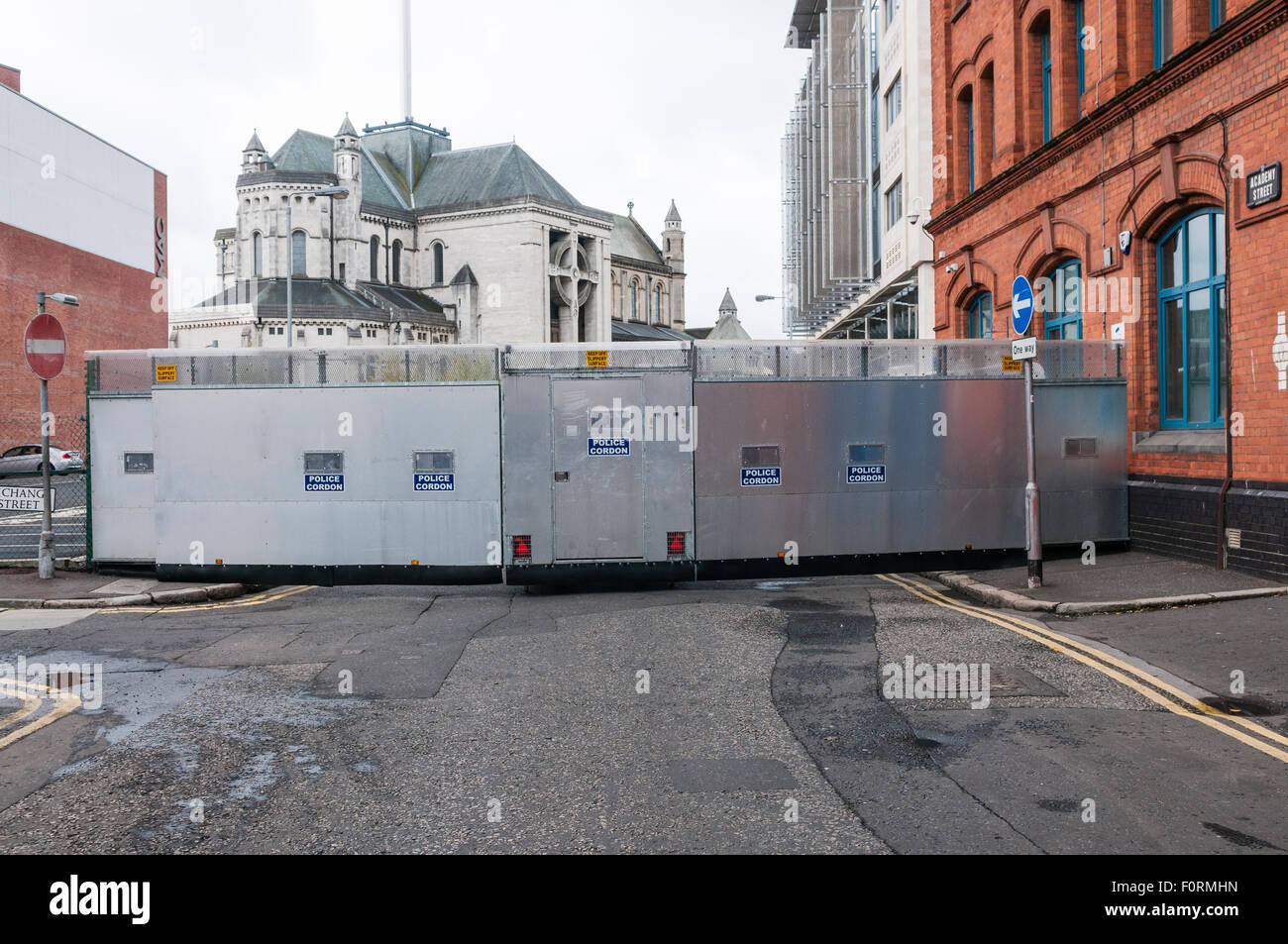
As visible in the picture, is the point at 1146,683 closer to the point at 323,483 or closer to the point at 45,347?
the point at 323,483

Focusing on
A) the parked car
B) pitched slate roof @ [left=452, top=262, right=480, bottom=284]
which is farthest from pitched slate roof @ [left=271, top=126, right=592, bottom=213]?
the parked car

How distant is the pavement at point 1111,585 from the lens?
35.9 feet

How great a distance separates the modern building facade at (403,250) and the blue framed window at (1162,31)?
62.4 meters

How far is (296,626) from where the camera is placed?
11.2 m

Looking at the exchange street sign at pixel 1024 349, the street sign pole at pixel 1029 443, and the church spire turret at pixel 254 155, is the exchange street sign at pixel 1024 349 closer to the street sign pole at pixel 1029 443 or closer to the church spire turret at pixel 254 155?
the street sign pole at pixel 1029 443

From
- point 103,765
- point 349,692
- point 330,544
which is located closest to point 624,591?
point 330,544

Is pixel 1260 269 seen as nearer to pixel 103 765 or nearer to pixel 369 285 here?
pixel 103 765

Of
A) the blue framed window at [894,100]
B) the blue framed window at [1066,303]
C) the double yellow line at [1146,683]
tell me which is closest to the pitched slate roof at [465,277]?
the blue framed window at [894,100]

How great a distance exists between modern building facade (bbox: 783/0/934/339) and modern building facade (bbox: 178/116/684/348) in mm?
39893


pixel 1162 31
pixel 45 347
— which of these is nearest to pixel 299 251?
pixel 45 347

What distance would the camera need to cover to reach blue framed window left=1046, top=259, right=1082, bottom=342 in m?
18.2

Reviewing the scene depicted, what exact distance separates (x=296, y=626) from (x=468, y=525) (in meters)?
3.19

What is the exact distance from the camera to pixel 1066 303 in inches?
738

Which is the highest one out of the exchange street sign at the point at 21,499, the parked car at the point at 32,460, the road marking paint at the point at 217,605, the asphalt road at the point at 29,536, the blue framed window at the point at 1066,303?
the blue framed window at the point at 1066,303
